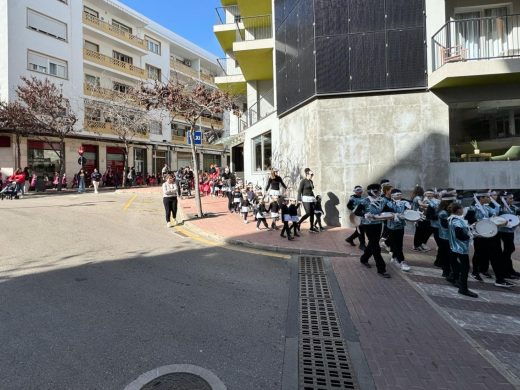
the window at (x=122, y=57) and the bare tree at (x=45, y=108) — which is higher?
the window at (x=122, y=57)

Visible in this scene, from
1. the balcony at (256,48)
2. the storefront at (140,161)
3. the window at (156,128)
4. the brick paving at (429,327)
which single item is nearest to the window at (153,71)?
the window at (156,128)

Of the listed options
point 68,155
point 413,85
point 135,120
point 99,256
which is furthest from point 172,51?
point 99,256

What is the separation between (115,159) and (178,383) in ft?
114

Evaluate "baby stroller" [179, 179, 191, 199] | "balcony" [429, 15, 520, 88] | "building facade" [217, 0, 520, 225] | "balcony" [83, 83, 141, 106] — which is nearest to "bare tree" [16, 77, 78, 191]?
"balcony" [83, 83, 141, 106]

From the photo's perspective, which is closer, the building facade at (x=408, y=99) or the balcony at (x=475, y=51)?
the balcony at (x=475, y=51)

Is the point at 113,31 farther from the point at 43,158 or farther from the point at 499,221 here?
the point at 499,221

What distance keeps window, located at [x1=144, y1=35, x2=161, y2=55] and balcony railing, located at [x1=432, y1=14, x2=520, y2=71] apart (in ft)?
114

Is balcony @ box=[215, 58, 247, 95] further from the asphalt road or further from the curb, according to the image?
the asphalt road

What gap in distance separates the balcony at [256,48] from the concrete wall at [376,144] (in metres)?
6.20

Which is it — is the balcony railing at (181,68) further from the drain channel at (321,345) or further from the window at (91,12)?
the drain channel at (321,345)

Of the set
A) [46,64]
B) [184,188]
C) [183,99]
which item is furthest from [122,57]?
[183,99]

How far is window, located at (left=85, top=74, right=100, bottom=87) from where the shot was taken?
31469 millimetres

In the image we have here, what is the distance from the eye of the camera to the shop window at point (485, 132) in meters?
10.7

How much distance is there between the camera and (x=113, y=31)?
110ft
